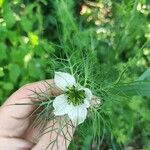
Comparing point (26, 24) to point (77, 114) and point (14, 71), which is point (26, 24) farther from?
point (77, 114)

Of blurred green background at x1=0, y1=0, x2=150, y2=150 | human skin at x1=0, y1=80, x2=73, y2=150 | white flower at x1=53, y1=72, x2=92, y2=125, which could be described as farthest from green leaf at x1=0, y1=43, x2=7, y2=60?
white flower at x1=53, y1=72, x2=92, y2=125

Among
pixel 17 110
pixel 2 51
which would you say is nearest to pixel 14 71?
pixel 2 51

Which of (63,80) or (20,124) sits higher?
(63,80)

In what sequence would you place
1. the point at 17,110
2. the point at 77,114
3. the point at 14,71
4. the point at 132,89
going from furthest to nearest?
the point at 14,71 < the point at 132,89 < the point at 17,110 < the point at 77,114

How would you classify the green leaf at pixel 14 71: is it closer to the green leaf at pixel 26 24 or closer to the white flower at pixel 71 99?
the green leaf at pixel 26 24

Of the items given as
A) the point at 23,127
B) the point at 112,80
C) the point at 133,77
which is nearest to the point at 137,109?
the point at 133,77

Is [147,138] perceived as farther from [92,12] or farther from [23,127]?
[23,127]

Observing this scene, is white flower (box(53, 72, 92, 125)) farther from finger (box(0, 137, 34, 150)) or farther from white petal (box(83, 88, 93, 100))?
finger (box(0, 137, 34, 150))
